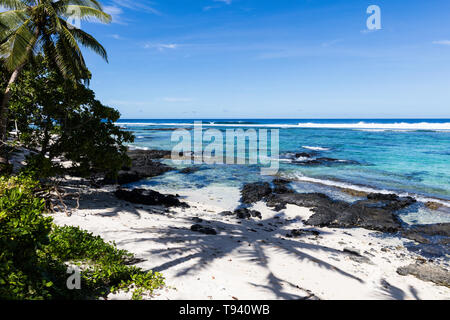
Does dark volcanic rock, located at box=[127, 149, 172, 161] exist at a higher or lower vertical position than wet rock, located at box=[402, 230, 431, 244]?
higher

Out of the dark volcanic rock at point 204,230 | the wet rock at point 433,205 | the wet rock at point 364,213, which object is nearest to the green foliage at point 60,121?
A: the dark volcanic rock at point 204,230

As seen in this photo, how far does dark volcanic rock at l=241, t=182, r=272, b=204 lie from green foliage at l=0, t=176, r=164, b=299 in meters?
9.36

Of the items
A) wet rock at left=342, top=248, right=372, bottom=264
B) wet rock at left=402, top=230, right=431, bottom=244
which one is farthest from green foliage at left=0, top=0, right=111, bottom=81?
wet rock at left=402, top=230, right=431, bottom=244

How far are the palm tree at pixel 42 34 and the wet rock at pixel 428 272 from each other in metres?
13.6

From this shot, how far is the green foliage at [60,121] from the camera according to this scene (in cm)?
902

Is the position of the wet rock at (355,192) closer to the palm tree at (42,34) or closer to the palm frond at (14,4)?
the palm tree at (42,34)

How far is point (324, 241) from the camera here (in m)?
9.38

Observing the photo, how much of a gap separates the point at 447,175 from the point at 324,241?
1811 centimetres

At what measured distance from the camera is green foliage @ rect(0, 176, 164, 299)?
124 inches

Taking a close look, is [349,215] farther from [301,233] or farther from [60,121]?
[60,121]

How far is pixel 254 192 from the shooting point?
15273 millimetres

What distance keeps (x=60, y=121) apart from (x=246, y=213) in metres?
8.80

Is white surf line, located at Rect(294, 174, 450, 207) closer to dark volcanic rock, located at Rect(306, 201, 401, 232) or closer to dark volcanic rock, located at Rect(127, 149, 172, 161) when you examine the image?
dark volcanic rock, located at Rect(306, 201, 401, 232)
